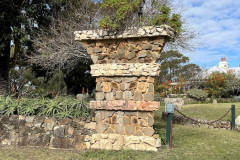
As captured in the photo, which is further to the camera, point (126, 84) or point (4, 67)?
point (4, 67)

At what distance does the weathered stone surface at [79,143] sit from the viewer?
660 centimetres

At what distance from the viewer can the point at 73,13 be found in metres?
11.3

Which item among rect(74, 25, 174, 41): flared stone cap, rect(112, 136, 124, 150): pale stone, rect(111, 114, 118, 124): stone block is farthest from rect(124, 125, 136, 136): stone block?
rect(74, 25, 174, 41): flared stone cap

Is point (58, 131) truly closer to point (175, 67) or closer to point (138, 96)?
point (138, 96)

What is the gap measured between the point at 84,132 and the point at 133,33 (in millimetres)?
3106

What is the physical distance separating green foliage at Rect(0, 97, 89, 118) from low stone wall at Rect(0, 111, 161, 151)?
181mm

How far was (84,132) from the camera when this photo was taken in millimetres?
6672

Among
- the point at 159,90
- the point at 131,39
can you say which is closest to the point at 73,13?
the point at 131,39

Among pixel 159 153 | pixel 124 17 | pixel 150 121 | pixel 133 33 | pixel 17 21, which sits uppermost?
pixel 17 21

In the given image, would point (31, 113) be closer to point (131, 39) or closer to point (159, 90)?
point (131, 39)

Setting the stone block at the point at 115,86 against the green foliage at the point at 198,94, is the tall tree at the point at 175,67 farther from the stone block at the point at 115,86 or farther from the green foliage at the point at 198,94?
the stone block at the point at 115,86

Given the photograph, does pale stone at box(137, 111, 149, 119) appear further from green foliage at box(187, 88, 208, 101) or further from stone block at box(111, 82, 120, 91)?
green foliage at box(187, 88, 208, 101)

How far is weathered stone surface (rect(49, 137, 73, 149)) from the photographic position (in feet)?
21.8

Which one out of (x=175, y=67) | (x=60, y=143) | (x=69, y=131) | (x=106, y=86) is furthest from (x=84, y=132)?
(x=175, y=67)
